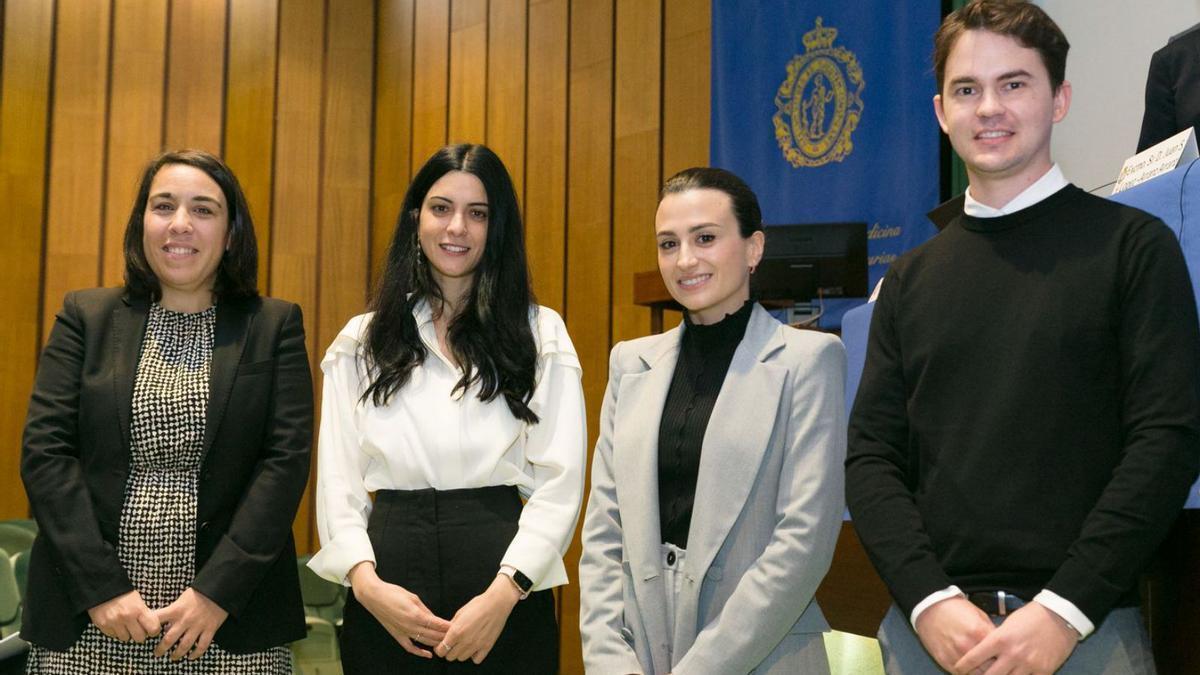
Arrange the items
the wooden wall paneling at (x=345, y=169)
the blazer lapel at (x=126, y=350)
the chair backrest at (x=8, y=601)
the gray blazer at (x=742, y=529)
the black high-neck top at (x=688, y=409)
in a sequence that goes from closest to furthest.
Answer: the gray blazer at (x=742, y=529) → the black high-neck top at (x=688, y=409) → the blazer lapel at (x=126, y=350) → the chair backrest at (x=8, y=601) → the wooden wall paneling at (x=345, y=169)

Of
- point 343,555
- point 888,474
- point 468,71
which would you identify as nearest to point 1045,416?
point 888,474

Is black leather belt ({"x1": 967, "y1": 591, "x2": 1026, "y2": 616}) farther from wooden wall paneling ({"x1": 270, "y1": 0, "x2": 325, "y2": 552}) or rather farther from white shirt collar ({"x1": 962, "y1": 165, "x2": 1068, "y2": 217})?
wooden wall paneling ({"x1": 270, "y1": 0, "x2": 325, "y2": 552})

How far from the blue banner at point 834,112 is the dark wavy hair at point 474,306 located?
2.12 m

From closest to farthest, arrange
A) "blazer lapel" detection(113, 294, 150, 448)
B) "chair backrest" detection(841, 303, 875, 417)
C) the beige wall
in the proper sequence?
1. "blazer lapel" detection(113, 294, 150, 448)
2. "chair backrest" detection(841, 303, 875, 417)
3. the beige wall

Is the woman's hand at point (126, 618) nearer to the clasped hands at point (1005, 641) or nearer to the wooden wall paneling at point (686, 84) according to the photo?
the clasped hands at point (1005, 641)

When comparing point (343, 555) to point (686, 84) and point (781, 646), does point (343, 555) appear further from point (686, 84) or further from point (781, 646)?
point (686, 84)

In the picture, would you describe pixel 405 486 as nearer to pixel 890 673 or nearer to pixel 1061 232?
pixel 890 673

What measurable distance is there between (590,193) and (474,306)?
3206mm

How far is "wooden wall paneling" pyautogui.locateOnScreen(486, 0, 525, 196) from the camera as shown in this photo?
5871 millimetres

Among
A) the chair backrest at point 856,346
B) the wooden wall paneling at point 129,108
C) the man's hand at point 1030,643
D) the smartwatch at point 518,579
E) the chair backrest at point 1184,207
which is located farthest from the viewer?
the wooden wall paneling at point 129,108

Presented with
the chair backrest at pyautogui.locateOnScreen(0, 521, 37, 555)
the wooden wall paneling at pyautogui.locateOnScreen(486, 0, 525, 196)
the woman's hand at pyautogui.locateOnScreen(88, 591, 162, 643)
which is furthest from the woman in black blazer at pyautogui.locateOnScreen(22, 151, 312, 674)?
the wooden wall paneling at pyautogui.locateOnScreen(486, 0, 525, 196)

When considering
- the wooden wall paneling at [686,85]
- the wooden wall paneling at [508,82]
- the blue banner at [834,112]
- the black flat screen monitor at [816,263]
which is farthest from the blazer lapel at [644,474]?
the wooden wall paneling at [508,82]

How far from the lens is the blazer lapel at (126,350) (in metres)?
2.28

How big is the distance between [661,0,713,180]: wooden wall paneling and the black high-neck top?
3105mm
